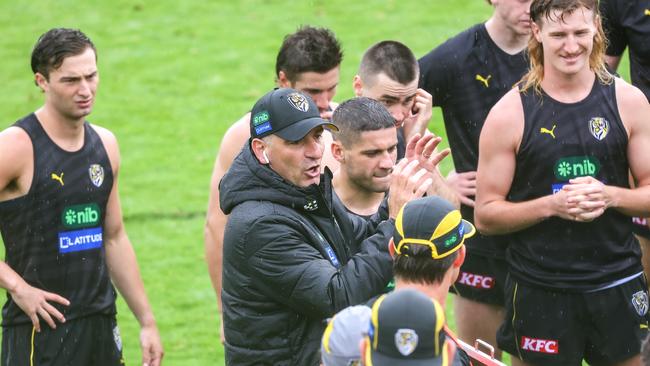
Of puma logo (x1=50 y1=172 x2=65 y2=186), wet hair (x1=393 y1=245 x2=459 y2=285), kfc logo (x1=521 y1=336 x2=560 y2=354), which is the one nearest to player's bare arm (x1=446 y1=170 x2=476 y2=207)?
kfc logo (x1=521 y1=336 x2=560 y2=354)

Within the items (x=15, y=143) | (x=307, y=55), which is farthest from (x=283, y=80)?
(x=15, y=143)

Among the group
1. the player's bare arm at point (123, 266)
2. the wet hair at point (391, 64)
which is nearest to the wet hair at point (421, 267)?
the wet hair at point (391, 64)

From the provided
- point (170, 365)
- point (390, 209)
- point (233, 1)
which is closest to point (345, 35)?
point (233, 1)

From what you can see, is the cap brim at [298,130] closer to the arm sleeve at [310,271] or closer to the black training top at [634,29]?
the arm sleeve at [310,271]

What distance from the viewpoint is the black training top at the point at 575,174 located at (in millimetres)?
6121

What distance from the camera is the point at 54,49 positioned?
6602mm

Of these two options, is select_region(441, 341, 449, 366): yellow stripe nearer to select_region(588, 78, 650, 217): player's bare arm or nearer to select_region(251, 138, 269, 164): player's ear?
select_region(251, 138, 269, 164): player's ear

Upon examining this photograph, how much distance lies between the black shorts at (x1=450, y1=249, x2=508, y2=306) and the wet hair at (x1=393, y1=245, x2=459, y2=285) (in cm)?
275

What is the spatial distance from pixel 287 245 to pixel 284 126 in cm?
56

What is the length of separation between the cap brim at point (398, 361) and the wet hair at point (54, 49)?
3.45 meters

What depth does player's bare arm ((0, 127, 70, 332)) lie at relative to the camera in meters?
6.34

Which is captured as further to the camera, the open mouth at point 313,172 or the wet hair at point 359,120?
the wet hair at point 359,120

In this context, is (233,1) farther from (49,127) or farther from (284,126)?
(284,126)

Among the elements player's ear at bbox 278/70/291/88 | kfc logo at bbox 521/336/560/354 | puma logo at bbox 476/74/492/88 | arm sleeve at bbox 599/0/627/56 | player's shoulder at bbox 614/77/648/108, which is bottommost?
kfc logo at bbox 521/336/560/354
